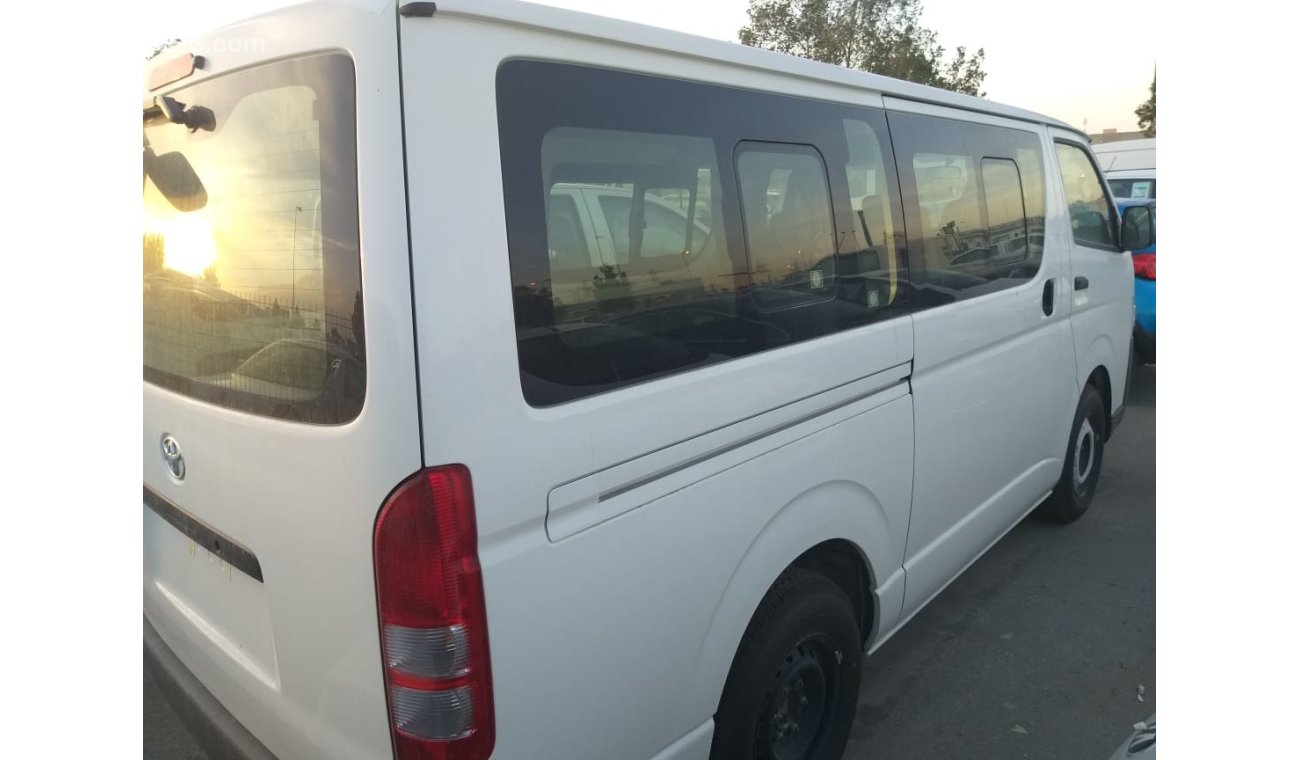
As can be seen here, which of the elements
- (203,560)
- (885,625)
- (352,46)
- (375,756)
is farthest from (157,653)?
(885,625)

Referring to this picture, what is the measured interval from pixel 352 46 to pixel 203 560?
3.98 feet

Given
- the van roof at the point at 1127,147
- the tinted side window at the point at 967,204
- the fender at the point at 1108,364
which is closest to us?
the tinted side window at the point at 967,204

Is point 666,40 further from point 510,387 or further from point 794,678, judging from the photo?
point 794,678

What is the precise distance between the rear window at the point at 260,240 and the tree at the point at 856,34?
1699 cm

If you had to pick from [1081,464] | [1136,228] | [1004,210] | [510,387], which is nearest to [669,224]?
[510,387]

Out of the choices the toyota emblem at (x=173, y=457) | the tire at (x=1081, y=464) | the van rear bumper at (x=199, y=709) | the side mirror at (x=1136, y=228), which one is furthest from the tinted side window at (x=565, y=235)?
the side mirror at (x=1136, y=228)

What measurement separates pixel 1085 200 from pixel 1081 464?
4.77ft

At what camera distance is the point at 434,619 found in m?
1.41

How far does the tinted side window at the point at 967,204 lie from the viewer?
110 inches

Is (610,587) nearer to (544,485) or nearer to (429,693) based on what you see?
(544,485)

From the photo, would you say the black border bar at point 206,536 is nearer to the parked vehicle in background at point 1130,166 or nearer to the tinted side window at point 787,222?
the tinted side window at point 787,222

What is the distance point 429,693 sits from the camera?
144cm

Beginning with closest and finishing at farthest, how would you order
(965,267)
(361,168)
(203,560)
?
(361,168) → (203,560) → (965,267)

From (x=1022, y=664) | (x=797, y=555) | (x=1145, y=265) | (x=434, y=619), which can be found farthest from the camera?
(x=1145, y=265)
